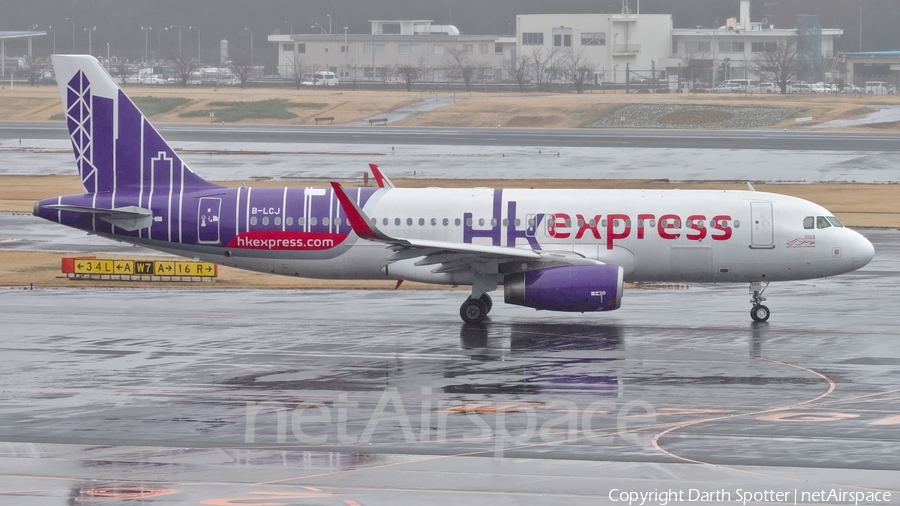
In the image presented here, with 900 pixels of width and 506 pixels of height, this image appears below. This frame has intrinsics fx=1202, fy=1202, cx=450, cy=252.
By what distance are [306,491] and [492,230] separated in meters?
18.1

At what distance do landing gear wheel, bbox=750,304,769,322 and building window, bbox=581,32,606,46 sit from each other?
15851cm

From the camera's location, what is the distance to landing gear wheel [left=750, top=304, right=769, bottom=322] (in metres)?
34.5

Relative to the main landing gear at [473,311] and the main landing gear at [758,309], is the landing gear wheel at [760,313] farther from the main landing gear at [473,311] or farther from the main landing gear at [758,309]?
the main landing gear at [473,311]

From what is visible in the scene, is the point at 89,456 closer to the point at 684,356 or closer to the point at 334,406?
the point at 334,406

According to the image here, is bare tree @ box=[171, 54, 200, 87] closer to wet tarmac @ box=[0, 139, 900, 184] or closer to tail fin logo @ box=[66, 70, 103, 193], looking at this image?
wet tarmac @ box=[0, 139, 900, 184]

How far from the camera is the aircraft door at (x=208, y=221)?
35.4 meters

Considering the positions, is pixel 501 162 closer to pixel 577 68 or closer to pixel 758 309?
pixel 758 309

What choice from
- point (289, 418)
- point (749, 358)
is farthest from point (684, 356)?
point (289, 418)

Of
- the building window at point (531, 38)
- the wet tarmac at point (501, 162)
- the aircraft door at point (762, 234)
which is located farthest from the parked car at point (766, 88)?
the aircraft door at point (762, 234)

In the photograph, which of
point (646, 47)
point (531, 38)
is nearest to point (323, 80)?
point (531, 38)

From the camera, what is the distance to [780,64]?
557ft

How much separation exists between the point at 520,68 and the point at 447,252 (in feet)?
467

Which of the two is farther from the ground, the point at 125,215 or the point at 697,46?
the point at 697,46

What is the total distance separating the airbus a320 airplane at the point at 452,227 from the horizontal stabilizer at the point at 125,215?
4 cm
